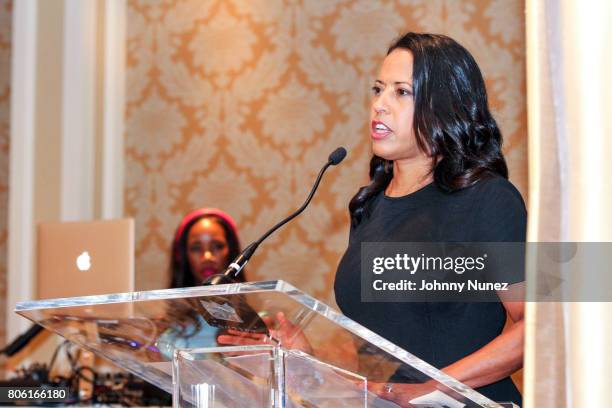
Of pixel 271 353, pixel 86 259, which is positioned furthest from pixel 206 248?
pixel 271 353

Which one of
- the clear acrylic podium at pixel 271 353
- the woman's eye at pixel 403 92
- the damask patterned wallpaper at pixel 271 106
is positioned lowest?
the clear acrylic podium at pixel 271 353

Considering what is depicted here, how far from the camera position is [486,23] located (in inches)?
148

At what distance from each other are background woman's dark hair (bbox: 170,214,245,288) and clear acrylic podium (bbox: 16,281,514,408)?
234cm

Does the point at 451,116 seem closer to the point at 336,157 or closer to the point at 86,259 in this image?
the point at 336,157

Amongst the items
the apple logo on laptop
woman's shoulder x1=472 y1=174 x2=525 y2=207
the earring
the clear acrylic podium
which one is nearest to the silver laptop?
the apple logo on laptop

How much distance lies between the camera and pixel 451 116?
1.72 meters

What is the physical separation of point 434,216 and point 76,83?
2.85 meters

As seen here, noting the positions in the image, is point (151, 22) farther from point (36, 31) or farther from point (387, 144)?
point (387, 144)

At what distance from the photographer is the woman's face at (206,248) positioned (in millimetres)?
3529

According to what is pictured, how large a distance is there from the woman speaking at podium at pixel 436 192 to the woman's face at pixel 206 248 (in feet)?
5.59

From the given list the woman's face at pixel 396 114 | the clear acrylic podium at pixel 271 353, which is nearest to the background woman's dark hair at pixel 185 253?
the woman's face at pixel 396 114

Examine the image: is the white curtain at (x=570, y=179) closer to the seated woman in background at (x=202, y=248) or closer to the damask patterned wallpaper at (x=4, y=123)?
the seated woman in background at (x=202, y=248)

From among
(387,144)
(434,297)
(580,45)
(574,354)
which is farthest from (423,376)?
(387,144)

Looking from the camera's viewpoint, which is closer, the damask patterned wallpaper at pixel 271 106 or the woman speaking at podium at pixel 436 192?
the woman speaking at podium at pixel 436 192
